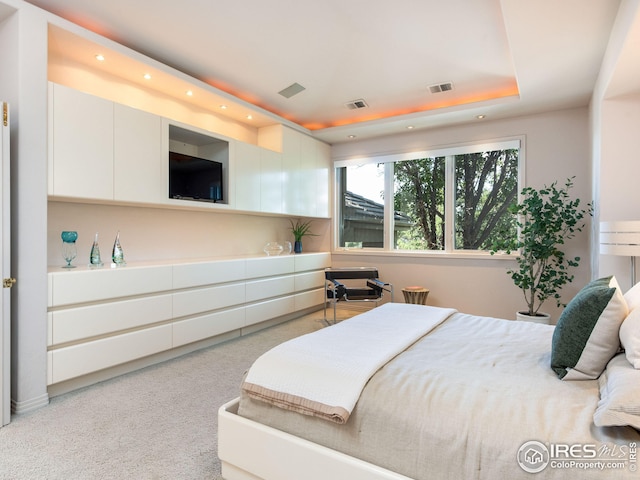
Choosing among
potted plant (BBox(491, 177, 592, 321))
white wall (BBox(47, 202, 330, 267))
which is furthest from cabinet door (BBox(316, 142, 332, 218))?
potted plant (BBox(491, 177, 592, 321))

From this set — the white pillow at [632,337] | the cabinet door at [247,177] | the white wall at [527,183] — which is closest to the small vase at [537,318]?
the white wall at [527,183]

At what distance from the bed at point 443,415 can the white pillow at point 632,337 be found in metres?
0.01

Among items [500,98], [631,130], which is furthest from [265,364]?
[500,98]

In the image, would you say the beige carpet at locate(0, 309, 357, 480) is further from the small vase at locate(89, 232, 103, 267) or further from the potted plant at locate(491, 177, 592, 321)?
the potted plant at locate(491, 177, 592, 321)

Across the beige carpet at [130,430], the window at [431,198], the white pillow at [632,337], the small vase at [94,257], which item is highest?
the window at [431,198]

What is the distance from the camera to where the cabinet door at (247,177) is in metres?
4.19

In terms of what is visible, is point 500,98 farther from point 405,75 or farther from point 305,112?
point 305,112

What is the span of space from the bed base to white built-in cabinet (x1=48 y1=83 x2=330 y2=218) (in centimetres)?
213

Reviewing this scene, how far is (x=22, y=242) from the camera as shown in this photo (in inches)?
Result: 91.6

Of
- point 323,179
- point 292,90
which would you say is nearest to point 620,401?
point 292,90

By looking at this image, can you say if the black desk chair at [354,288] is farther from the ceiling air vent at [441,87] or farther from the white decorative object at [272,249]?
the ceiling air vent at [441,87]

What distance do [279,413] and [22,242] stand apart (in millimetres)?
2032

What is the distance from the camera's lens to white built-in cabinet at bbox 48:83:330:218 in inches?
103

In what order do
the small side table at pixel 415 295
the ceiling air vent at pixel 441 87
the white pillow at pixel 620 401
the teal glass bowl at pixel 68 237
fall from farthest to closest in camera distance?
1. the small side table at pixel 415 295
2. the ceiling air vent at pixel 441 87
3. the teal glass bowl at pixel 68 237
4. the white pillow at pixel 620 401
